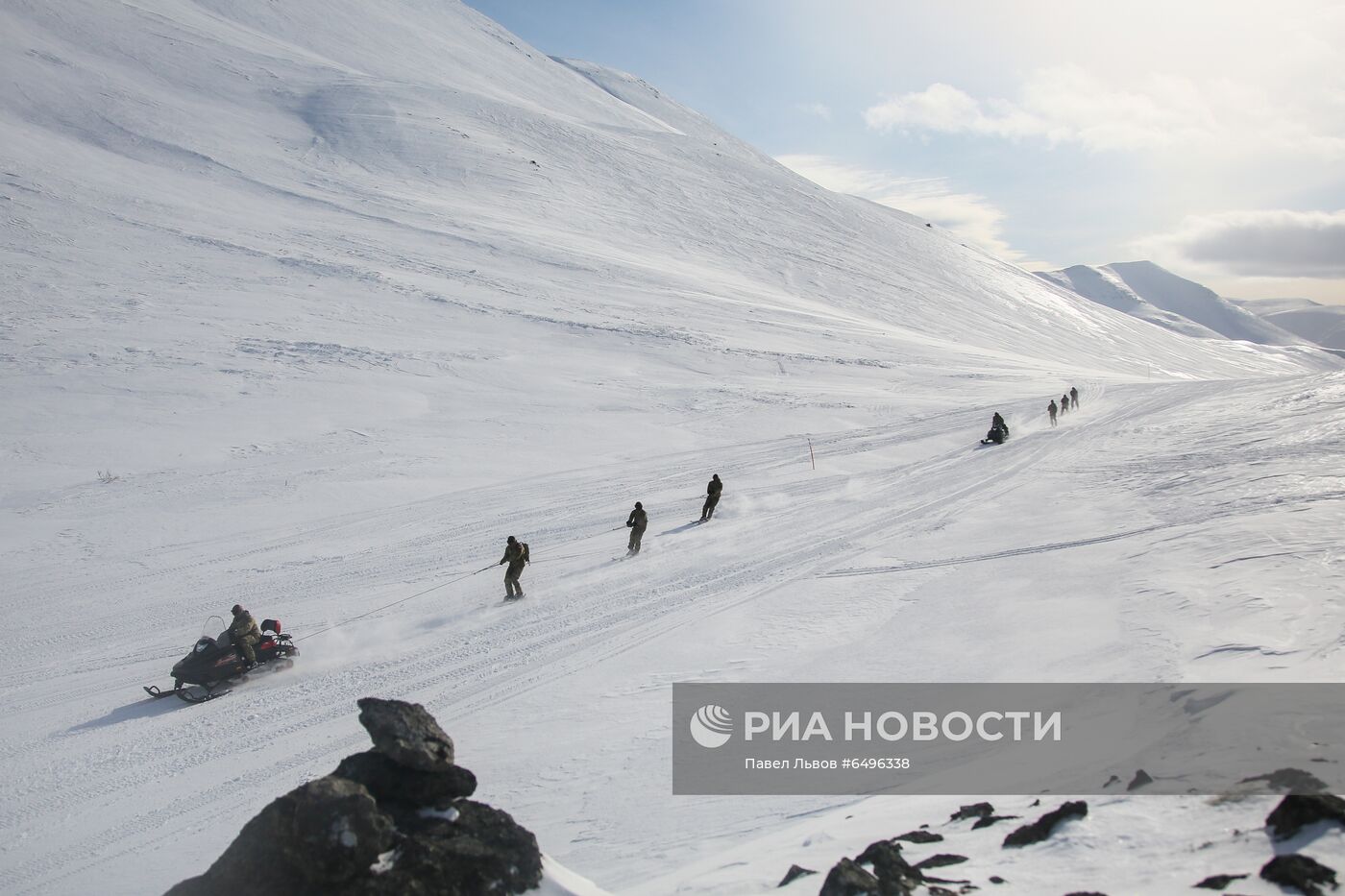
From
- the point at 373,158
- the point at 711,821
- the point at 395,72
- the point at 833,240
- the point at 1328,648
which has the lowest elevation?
the point at 711,821

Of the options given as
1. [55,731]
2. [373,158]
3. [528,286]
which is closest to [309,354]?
[528,286]

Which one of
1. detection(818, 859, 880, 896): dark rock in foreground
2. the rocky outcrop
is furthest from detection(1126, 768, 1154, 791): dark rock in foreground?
the rocky outcrop

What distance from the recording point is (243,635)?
10.9 metres

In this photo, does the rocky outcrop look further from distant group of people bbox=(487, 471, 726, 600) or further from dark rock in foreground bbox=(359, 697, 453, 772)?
distant group of people bbox=(487, 471, 726, 600)

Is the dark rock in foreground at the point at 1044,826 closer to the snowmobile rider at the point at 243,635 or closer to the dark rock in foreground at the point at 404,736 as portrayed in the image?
the dark rock in foreground at the point at 404,736

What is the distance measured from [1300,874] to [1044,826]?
1.52m

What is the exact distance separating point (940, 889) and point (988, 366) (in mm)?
42428

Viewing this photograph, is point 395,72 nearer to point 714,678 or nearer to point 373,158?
point 373,158

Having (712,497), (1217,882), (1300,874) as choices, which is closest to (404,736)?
(1217,882)

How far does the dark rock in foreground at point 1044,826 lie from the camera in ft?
17.7

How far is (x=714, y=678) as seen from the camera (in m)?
9.81
